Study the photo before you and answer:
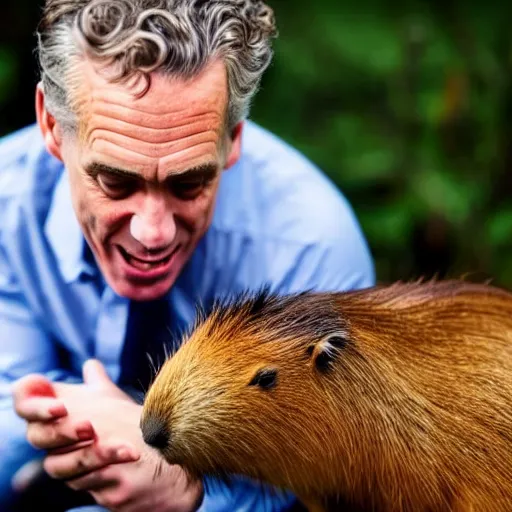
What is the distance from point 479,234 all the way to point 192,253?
2.61 metres

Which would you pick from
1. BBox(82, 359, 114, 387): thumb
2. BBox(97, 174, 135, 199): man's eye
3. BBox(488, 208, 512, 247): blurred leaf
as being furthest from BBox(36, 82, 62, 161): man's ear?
BBox(488, 208, 512, 247): blurred leaf

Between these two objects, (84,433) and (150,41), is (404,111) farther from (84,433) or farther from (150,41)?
(84,433)

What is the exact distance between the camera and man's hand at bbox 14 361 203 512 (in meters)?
2.82

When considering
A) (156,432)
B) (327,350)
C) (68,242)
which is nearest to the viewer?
(156,432)

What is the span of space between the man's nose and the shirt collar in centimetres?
57

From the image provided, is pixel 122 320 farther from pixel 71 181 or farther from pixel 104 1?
pixel 104 1

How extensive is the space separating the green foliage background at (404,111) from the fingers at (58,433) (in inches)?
117

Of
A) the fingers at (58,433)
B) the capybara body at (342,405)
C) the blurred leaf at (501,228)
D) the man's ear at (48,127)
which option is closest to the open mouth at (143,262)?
the capybara body at (342,405)

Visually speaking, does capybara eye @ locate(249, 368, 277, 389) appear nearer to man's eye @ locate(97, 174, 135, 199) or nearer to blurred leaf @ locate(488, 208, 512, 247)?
man's eye @ locate(97, 174, 135, 199)

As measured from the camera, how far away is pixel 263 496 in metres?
3.10

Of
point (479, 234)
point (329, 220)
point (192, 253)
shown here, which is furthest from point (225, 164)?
point (479, 234)

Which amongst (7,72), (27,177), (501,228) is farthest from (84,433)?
Answer: (7,72)

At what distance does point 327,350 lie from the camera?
2.72 metres

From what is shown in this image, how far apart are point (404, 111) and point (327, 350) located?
3.27m
